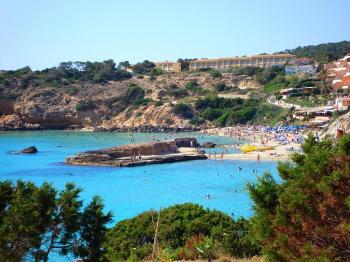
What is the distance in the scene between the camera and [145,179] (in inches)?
1582

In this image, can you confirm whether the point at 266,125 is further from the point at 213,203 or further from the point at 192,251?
the point at 192,251

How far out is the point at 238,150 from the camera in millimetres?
53969

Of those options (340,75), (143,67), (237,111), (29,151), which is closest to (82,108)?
(237,111)

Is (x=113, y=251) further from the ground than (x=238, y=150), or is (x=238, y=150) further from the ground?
(x=113, y=251)

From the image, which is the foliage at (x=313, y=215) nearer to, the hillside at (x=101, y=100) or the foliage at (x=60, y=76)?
the hillside at (x=101, y=100)

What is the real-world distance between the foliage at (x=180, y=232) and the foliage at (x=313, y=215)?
3.67 m

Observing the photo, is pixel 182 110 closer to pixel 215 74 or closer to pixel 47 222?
pixel 215 74

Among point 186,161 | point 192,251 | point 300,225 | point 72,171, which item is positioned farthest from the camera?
point 186,161

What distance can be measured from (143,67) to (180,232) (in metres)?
98.5

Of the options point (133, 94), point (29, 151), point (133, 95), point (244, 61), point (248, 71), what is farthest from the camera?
point (244, 61)

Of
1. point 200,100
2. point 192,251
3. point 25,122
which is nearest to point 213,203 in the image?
point 192,251

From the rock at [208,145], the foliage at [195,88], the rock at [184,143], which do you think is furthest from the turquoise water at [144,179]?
the foliage at [195,88]

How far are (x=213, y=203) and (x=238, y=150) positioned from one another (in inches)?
920

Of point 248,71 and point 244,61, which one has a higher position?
point 244,61
